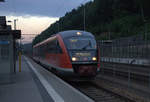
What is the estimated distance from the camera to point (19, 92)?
9.36 metres

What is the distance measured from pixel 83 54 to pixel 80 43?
858 mm

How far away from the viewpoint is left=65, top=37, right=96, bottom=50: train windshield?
12688mm

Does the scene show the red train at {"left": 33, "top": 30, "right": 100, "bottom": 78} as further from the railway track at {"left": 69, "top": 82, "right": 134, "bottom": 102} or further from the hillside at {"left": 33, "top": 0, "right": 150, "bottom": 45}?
the hillside at {"left": 33, "top": 0, "right": 150, "bottom": 45}

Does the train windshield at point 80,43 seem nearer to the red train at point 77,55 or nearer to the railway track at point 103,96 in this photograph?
the red train at point 77,55

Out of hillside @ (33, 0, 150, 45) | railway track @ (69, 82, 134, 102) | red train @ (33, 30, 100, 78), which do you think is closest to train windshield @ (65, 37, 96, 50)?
red train @ (33, 30, 100, 78)

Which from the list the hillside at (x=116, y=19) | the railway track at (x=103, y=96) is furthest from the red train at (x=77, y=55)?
the hillside at (x=116, y=19)

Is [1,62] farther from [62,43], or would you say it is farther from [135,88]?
[135,88]

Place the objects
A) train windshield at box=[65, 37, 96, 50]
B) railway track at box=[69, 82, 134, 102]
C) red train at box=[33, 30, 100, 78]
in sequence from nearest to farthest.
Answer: railway track at box=[69, 82, 134, 102] < red train at box=[33, 30, 100, 78] < train windshield at box=[65, 37, 96, 50]

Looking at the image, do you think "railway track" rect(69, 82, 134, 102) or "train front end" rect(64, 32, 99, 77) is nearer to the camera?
"railway track" rect(69, 82, 134, 102)

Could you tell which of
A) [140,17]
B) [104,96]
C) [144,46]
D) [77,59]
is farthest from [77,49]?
[140,17]

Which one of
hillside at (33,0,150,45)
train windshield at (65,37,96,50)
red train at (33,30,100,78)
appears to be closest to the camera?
red train at (33,30,100,78)

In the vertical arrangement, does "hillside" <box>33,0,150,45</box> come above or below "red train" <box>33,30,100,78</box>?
above

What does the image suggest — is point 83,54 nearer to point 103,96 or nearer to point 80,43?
point 80,43

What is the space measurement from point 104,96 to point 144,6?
48.1 m
